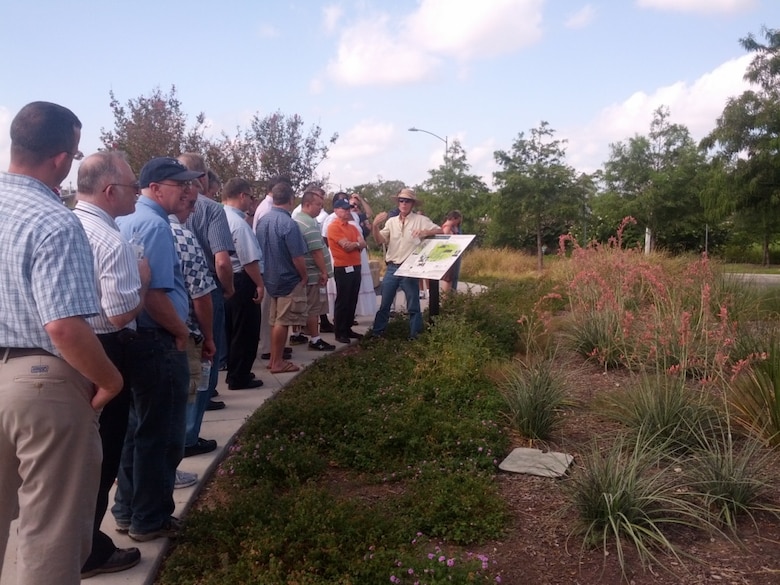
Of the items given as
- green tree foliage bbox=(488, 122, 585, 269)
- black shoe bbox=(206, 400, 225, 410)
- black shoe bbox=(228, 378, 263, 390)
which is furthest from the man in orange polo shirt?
green tree foliage bbox=(488, 122, 585, 269)

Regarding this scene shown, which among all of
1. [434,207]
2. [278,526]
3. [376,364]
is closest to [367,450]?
[278,526]

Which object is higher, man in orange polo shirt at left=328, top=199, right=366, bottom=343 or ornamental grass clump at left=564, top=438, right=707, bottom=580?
man in orange polo shirt at left=328, top=199, right=366, bottom=343

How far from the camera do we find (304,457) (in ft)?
14.0

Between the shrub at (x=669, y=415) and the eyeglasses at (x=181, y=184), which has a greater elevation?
the eyeglasses at (x=181, y=184)

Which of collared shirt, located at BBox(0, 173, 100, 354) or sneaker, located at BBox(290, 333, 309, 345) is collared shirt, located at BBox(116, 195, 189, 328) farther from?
sneaker, located at BBox(290, 333, 309, 345)

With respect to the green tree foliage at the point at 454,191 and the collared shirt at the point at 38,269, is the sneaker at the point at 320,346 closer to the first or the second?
the collared shirt at the point at 38,269

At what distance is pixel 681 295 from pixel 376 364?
11.1ft

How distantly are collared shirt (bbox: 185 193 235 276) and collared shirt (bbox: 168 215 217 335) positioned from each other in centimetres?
112

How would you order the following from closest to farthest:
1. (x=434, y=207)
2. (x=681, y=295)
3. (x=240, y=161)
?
(x=681, y=295) < (x=240, y=161) < (x=434, y=207)

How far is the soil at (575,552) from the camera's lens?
3076mm

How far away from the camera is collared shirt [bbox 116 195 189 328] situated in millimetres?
3145

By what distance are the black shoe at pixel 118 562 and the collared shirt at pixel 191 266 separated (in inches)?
45.2

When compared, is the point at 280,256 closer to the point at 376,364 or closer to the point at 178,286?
the point at 376,364

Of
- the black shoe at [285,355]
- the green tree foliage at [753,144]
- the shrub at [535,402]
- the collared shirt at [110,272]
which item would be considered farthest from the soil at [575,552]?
the green tree foliage at [753,144]
